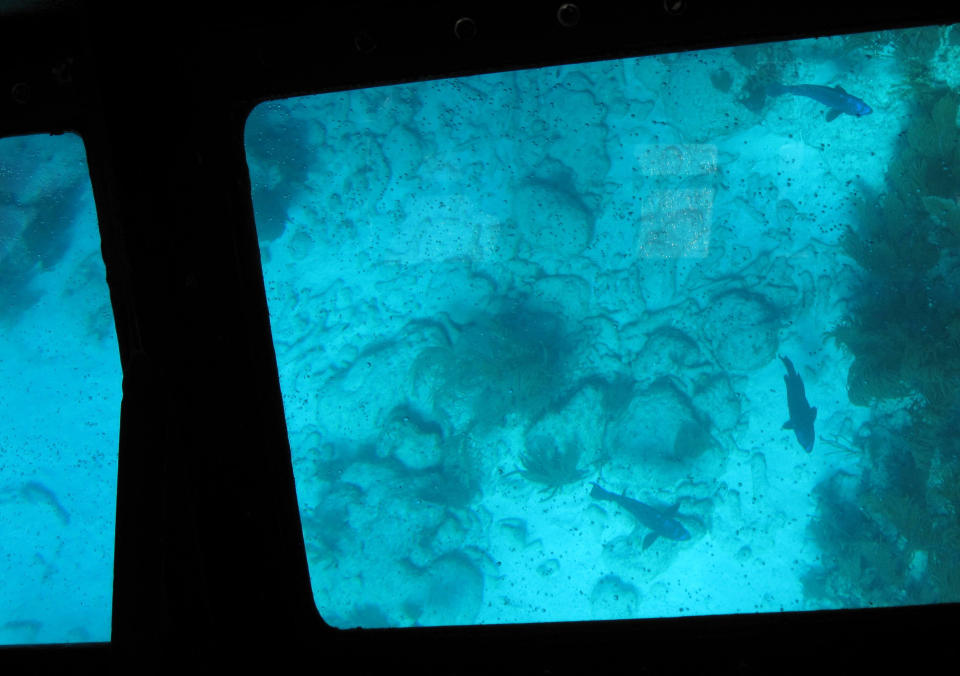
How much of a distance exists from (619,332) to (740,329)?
217 cm

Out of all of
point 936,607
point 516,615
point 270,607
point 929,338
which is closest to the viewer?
point 936,607

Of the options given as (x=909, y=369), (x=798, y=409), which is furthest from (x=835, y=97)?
(x=909, y=369)

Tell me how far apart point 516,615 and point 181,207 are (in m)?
11.1

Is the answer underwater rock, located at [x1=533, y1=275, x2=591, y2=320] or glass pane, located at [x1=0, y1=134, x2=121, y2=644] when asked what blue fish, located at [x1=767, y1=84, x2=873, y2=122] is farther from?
glass pane, located at [x1=0, y1=134, x2=121, y2=644]

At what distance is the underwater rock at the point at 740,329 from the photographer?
9.95m

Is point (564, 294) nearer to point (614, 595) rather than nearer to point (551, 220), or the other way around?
point (551, 220)

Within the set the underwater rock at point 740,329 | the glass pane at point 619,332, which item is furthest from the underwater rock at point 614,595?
the underwater rock at point 740,329

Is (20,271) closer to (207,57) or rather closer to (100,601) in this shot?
(100,601)

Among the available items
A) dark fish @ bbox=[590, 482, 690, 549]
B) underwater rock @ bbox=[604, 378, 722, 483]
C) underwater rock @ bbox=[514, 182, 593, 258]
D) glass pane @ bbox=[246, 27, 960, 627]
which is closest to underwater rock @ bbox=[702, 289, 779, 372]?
glass pane @ bbox=[246, 27, 960, 627]

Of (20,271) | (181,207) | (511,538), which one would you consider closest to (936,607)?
(181,207)

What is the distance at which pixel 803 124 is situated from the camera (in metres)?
10.4

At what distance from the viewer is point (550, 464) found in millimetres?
10656

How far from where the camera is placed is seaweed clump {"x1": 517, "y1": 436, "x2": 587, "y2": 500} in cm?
1046

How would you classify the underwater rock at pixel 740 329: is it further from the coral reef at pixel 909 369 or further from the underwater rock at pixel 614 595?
the underwater rock at pixel 614 595
